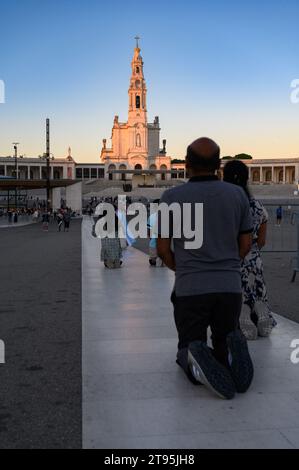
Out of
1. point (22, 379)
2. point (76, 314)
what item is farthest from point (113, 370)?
point (76, 314)

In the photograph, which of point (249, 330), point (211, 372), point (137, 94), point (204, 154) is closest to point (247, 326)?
point (249, 330)

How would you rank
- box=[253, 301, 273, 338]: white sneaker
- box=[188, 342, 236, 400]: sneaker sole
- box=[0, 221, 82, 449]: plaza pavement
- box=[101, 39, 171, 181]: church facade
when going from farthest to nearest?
box=[101, 39, 171, 181]: church facade, box=[253, 301, 273, 338]: white sneaker, box=[188, 342, 236, 400]: sneaker sole, box=[0, 221, 82, 449]: plaza pavement

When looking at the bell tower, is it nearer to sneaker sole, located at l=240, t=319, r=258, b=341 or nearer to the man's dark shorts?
sneaker sole, located at l=240, t=319, r=258, b=341

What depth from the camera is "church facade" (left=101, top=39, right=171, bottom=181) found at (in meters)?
113

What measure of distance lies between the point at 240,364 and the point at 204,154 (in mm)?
1586

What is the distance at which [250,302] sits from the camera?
579 cm

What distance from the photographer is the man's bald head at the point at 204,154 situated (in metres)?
4.04

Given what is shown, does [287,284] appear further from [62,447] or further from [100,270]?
[62,447]

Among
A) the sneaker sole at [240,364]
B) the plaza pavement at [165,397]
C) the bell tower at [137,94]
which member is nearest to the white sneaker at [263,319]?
the plaza pavement at [165,397]

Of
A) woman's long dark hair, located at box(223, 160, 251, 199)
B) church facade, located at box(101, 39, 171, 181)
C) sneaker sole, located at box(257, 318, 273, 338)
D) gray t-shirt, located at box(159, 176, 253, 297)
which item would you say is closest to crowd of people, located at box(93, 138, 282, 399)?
gray t-shirt, located at box(159, 176, 253, 297)

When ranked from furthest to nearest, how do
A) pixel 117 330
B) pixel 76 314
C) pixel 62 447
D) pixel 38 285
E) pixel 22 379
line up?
pixel 38 285 → pixel 76 314 → pixel 117 330 → pixel 22 379 → pixel 62 447

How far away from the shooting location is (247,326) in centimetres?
566

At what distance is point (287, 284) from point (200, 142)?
22.6 feet

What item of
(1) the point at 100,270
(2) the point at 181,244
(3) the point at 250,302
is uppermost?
(2) the point at 181,244
